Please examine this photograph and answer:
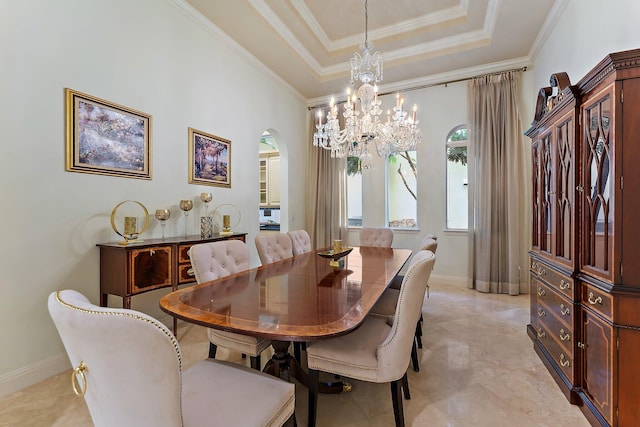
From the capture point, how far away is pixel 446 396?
1.85m

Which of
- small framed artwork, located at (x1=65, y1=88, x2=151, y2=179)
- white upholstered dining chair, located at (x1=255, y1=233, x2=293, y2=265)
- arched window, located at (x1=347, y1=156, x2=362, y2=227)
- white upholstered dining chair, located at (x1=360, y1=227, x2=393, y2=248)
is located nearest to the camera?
small framed artwork, located at (x1=65, y1=88, x2=151, y2=179)

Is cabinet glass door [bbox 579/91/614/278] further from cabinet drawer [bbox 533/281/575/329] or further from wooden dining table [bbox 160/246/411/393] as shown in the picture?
wooden dining table [bbox 160/246/411/393]

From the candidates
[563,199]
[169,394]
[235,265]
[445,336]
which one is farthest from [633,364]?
[235,265]

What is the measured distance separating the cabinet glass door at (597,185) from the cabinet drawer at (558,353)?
2.12ft

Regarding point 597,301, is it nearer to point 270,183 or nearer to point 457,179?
point 457,179

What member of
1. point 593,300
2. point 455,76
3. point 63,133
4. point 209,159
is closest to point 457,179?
point 455,76

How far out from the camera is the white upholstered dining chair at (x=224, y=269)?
5.60 feet

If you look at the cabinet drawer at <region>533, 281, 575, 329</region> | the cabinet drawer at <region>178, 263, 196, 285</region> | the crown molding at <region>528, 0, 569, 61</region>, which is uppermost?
the crown molding at <region>528, 0, 569, 61</region>

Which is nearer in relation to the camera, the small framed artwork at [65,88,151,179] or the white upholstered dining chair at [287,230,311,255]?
the small framed artwork at [65,88,151,179]

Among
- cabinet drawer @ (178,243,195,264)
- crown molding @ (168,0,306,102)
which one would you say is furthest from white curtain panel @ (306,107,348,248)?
cabinet drawer @ (178,243,195,264)

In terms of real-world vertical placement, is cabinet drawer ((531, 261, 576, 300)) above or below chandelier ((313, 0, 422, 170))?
below

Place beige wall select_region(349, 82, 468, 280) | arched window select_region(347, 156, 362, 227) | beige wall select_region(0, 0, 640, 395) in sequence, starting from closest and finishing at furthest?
beige wall select_region(0, 0, 640, 395), beige wall select_region(349, 82, 468, 280), arched window select_region(347, 156, 362, 227)

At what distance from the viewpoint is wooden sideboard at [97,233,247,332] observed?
2232 millimetres

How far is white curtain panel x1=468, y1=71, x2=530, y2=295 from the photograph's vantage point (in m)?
4.11
